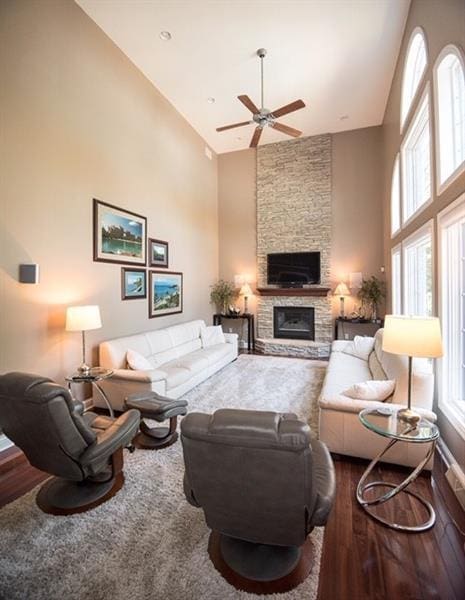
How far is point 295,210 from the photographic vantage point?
755 cm

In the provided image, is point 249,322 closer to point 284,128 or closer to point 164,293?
point 164,293

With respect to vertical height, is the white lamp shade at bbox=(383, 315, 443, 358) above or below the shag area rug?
above

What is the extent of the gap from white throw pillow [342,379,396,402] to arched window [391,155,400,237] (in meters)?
3.49

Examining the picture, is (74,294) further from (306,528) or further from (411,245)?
(411,245)

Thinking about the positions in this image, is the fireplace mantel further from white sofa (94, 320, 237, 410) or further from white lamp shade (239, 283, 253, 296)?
white sofa (94, 320, 237, 410)

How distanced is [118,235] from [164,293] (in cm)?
153

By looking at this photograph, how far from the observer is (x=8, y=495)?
2285 mm

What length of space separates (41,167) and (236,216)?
17.5 ft

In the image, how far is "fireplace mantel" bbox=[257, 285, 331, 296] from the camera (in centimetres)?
722

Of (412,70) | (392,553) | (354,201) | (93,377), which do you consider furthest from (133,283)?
(354,201)

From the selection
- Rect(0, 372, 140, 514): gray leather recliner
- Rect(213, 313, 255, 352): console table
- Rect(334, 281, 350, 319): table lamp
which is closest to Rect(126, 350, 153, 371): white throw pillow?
Rect(0, 372, 140, 514): gray leather recliner

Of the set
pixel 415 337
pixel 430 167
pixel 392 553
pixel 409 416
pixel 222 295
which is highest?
pixel 430 167

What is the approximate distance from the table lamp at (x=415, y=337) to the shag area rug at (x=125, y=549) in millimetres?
1328

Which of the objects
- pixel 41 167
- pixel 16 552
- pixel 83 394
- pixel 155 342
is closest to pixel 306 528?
pixel 16 552
